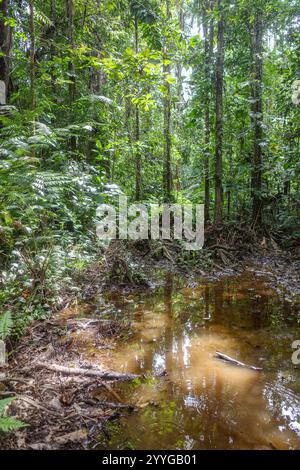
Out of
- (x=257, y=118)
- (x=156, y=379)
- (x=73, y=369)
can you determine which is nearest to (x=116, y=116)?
(x=257, y=118)

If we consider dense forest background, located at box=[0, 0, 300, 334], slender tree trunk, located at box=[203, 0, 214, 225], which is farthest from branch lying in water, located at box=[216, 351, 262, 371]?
slender tree trunk, located at box=[203, 0, 214, 225]

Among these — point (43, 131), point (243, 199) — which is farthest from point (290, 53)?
point (43, 131)

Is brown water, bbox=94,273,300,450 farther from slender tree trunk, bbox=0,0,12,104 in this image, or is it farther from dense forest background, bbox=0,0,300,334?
slender tree trunk, bbox=0,0,12,104

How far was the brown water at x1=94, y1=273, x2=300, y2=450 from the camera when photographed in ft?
7.48

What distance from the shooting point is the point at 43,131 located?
5285 millimetres

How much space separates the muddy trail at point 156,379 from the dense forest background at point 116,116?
0.86 m

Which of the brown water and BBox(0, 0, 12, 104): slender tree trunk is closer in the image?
the brown water

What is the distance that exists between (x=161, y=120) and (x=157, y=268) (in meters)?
7.53

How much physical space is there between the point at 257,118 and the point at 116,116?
4.23 m

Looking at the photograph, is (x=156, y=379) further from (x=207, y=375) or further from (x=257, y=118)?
(x=257, y=118)

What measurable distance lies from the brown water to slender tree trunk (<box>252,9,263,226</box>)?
507 cm

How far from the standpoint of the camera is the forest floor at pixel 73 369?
7.43ft
